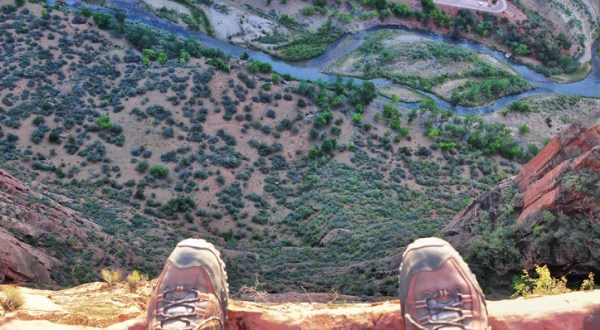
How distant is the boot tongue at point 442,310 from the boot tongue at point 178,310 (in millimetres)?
3813

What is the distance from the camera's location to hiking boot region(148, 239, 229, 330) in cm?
761

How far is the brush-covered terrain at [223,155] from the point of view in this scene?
28.1 meters

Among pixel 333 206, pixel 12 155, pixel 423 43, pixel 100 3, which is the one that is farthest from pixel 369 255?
pixel 100 3

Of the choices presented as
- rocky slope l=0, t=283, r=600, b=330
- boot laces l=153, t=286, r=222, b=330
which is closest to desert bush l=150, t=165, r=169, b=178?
rocky slope l=0, t=283, r=600, b=330

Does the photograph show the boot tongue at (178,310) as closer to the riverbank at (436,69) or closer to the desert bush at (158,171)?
the desert bush at (158,171)

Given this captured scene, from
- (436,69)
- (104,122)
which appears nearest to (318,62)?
(436,69)

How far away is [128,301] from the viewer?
10219 mm

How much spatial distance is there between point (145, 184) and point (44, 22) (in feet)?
89.4

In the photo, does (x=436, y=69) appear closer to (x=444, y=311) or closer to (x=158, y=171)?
(x=158, y=171)

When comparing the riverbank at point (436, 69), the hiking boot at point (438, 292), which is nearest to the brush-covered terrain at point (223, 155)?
the riverbank at point (436, 69)

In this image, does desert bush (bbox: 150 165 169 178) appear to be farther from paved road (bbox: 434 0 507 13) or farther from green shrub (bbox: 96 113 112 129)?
paved road (bbox: 434 0 507 13)

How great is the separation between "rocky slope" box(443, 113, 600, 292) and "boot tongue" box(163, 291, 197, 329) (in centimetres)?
1311

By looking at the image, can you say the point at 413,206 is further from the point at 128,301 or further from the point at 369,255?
the point at 128,301

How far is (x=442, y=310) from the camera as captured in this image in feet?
25.2
